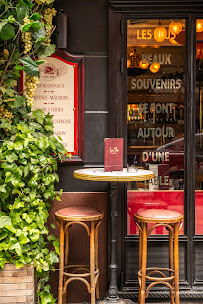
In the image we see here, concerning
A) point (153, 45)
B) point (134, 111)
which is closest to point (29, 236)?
point (134, 111)

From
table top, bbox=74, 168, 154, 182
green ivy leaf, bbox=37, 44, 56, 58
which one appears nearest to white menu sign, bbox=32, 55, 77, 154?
green ivy leaf, bbox=37, 44, 56, 58

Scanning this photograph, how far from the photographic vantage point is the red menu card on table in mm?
3842

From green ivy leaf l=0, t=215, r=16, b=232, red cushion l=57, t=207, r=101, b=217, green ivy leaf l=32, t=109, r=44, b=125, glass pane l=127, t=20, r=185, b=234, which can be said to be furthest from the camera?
glass pane l=127, t=20, r=185, b=234

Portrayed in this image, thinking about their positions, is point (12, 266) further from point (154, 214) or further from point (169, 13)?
point (169, 13)

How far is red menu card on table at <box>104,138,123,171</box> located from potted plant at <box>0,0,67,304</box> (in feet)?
1.50

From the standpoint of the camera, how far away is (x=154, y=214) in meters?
3.85

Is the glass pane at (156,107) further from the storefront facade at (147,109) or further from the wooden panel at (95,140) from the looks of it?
the wooden panel at (95,140)

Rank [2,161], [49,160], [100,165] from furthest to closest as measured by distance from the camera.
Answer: [100,165], [49,160], [2,161]

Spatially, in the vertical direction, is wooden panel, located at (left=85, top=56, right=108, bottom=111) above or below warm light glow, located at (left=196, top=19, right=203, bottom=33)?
below

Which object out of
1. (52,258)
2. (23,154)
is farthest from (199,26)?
(52,258)

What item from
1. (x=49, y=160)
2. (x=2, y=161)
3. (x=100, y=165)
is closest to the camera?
(x=2, y=161)

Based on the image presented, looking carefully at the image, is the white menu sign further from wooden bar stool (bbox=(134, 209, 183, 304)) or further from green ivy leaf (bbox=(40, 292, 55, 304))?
green ivy leaf (bbox=(40, 292, 55, 304))

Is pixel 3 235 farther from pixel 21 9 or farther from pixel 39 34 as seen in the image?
pixel 21 9

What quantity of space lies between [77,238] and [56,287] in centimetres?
54
